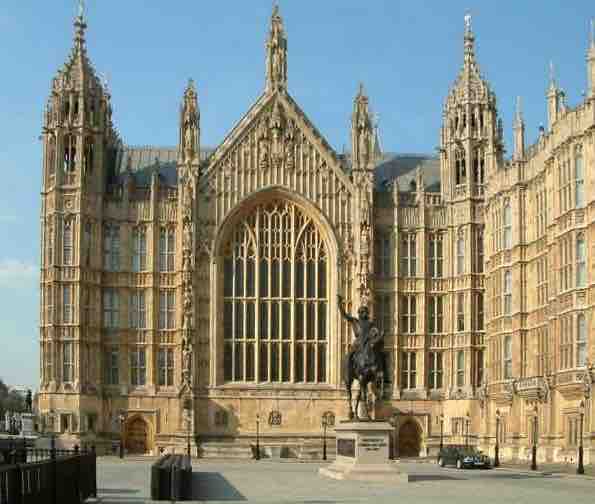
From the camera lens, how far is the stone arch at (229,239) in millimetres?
81625

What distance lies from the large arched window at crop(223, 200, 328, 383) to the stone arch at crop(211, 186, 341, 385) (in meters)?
0.29

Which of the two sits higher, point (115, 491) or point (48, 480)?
point (48, 480)

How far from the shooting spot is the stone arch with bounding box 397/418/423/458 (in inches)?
3278

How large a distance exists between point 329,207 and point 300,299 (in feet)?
20.1

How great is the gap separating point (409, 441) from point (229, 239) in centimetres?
1729

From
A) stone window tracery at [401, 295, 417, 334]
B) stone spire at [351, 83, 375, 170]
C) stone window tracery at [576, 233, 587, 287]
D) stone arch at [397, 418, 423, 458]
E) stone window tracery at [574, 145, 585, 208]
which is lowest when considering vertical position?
stone arch at [397, 418, 423, 458]

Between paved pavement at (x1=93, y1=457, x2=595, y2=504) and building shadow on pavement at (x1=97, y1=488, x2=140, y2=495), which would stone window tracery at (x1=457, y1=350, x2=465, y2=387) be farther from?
building shadow on pavement at (x1=97, y1=488, x2=140, y2=495)

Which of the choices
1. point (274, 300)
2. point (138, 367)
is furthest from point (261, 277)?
point (138, 367)

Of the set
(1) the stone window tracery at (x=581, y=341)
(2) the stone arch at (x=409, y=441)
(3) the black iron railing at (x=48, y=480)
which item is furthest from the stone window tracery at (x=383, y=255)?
(3) the black iron railing at (x=48, y=480)

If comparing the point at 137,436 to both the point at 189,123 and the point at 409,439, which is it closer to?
the point at 409,439

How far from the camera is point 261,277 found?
271ft

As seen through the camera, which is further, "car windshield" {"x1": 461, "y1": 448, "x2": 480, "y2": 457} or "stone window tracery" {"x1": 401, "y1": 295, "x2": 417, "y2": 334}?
"stone window tracery" {"x1": 401, "y1": 295, "x2": 417, "y2": 334}

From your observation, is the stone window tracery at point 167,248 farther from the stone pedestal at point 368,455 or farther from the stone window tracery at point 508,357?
the stone pedestal at point 368,455

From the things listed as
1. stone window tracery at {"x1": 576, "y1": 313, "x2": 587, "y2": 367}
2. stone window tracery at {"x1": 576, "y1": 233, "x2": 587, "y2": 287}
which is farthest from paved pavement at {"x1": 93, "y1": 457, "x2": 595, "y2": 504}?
stone window tracery at {"x1": 576, "y1": 233, "x2": 587, "y2": 287}
